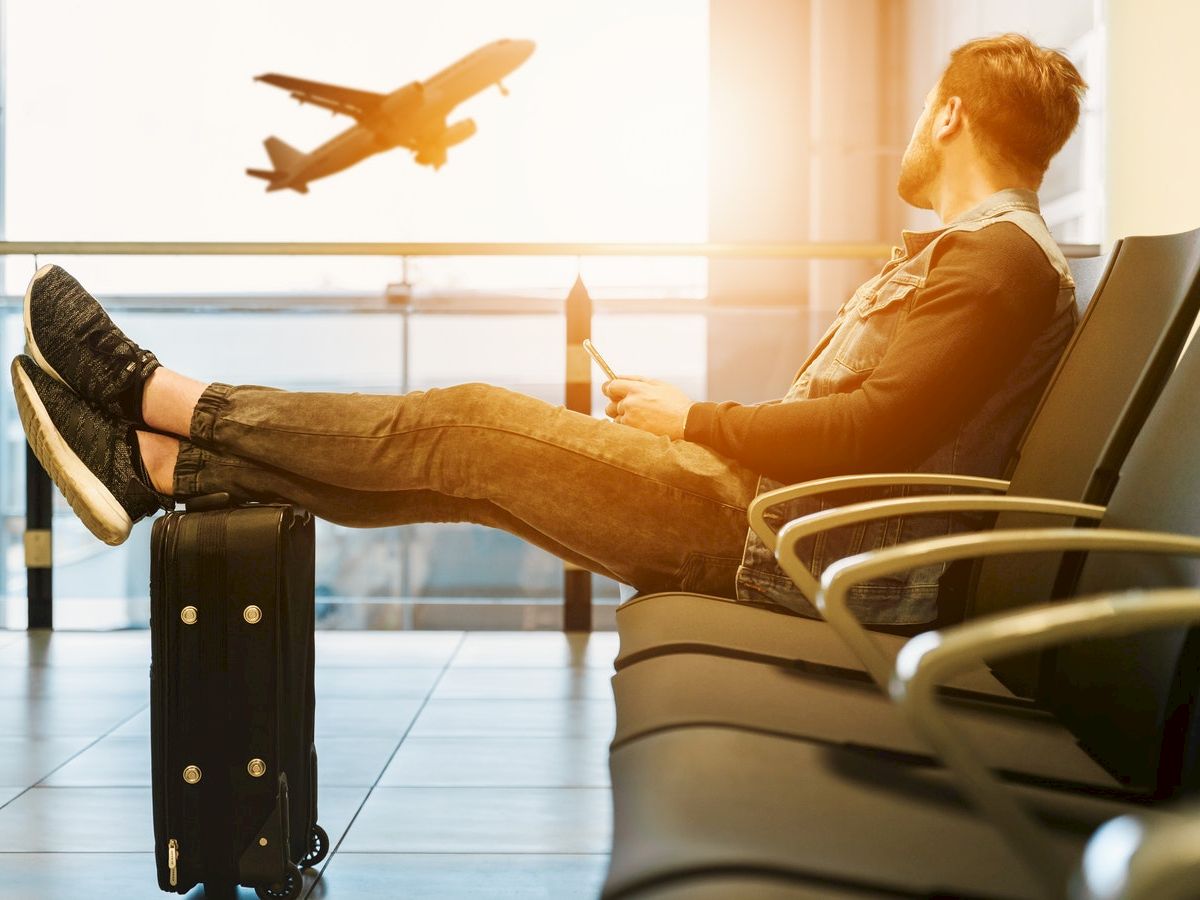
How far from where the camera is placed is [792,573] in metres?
0.90

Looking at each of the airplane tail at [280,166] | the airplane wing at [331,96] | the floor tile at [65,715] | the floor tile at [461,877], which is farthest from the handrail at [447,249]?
the airplane tail at [280,166]

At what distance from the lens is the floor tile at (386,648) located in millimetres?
2800

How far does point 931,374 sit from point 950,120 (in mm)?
498

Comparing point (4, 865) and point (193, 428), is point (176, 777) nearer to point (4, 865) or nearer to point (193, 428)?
point (4, 865)

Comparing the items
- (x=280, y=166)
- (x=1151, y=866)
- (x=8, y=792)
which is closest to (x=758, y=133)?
(x=280, y=166)

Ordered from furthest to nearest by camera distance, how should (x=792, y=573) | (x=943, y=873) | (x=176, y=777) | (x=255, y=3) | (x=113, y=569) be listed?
(x=255, y=3), (x=113, y=569), (x=176, y=777), (x=792, y=573), (x=943, y=873)

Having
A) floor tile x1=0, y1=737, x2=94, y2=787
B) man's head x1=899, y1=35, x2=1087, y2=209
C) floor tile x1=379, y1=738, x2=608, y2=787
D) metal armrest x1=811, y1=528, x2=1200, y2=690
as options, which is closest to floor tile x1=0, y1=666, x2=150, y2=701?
floor tile x1=0, y1=737, x2=94, y2=787

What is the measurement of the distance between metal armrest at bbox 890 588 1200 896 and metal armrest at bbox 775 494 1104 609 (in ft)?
1.21

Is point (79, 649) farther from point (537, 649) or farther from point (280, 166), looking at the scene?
point (280, 166)

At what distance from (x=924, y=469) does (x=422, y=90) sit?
917 cm

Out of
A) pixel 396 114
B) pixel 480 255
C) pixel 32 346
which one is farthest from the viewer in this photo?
pixel 396 114

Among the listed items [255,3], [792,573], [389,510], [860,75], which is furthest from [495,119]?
[792,573]

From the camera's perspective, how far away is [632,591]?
156cm

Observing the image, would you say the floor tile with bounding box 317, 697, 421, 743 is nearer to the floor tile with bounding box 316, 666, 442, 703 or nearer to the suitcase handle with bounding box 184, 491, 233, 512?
the floor tile with bounding box 316, 666, 442, 703
